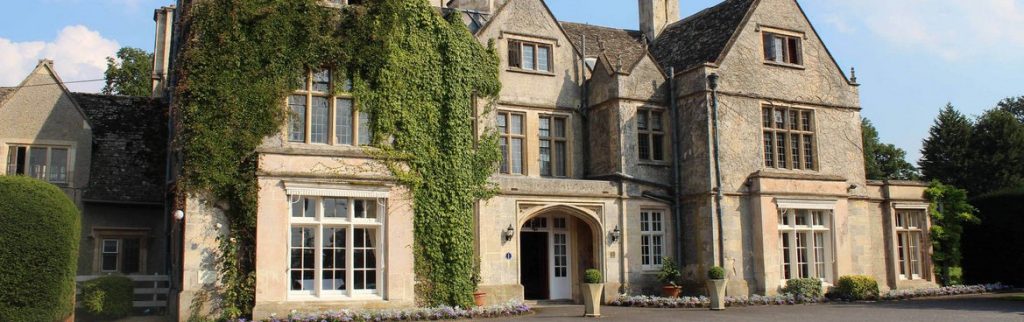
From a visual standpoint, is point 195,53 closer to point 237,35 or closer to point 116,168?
point 237,35

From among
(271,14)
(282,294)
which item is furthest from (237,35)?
(282,294)

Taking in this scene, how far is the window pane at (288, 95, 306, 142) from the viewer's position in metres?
18.9

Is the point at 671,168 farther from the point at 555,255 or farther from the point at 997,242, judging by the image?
the point at 997,242

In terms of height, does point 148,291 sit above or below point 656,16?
below

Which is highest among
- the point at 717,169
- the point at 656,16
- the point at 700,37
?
the point at 656,16

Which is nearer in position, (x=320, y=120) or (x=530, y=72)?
(x=320, y=120)

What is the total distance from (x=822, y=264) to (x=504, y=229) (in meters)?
9.47

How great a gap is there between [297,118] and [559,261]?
29.3 ft

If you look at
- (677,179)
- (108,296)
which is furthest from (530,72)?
(108,296)

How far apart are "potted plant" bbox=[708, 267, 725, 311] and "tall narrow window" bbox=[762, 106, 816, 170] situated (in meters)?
5.30

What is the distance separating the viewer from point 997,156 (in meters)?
41.5

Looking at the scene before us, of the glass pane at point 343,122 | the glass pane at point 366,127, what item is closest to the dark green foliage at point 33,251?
the glass pane at point 343,122

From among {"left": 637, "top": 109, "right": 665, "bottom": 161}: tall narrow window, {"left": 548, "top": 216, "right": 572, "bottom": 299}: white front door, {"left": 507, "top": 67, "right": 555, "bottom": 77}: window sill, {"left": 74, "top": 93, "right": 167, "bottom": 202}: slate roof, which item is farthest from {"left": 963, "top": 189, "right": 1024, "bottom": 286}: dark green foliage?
{"left": 74, "top": 93, "right": 167, "bottom": 202}: slate roof

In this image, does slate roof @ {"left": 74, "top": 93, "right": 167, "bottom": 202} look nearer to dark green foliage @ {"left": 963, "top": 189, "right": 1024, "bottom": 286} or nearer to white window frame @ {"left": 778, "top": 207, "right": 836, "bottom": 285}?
white window frame @ {"left": 778, "top": 207, "right": 836, "bottom": 285}
